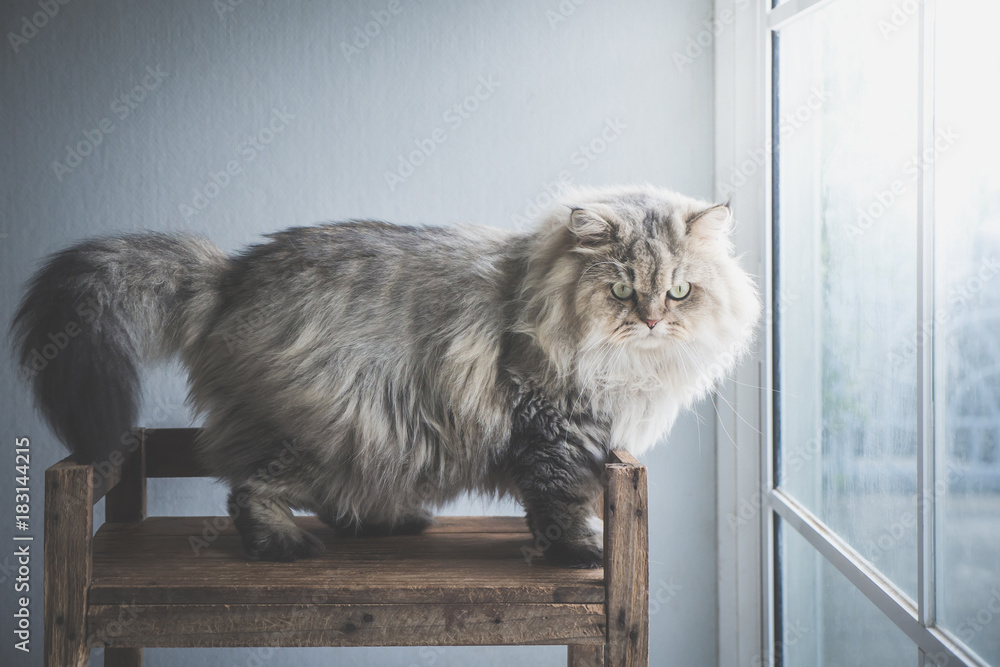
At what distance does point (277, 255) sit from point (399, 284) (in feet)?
0.75

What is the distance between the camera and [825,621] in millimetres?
1710

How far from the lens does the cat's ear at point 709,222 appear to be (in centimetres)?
119

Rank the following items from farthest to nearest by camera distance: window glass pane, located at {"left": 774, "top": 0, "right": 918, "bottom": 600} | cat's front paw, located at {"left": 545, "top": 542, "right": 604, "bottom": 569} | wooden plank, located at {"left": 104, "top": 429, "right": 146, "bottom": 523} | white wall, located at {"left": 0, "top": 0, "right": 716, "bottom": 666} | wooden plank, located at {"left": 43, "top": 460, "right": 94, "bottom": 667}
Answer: white wall, located at {"left": 0, "top": 0, "right": 716, "bottom": 666}, wooden plank, located at {"left": 104, "top": 429, "right": 146, "bottom": 523}, window glass pane, located at {"left": 774, "top": 0, "right": 918, "bottom": 600}, cat's front paw, located at {"left": 545, "top": 542, "right": 604, "bottom": 569}, wooden plank, located at {"left": 43, "top": 460, "right": 94, "bottom": 667}

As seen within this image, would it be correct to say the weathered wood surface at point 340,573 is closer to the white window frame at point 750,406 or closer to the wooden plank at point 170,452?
the wooden plank at point 170,452

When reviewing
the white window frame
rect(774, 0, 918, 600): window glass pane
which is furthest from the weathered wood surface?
the white window frame

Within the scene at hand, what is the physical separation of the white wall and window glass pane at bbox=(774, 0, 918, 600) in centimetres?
30

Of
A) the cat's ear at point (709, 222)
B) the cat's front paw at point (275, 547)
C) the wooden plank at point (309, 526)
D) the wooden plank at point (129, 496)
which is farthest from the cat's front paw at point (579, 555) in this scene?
the wooden plank at point (129, 496)

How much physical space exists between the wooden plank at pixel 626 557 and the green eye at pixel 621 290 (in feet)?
0.91

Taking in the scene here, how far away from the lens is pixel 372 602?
3.43ft

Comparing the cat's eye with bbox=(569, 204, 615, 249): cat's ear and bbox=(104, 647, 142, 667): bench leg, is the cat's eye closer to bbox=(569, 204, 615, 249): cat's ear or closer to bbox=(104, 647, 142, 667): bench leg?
bbox=(569, 204, 615, 249): cat's ear

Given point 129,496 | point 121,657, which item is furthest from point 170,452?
point 121,657

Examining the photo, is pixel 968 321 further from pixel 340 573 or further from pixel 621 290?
pixel 340 573

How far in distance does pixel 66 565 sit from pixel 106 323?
1.17 feet

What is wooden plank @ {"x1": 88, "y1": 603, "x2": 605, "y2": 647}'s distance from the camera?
1035 mm
